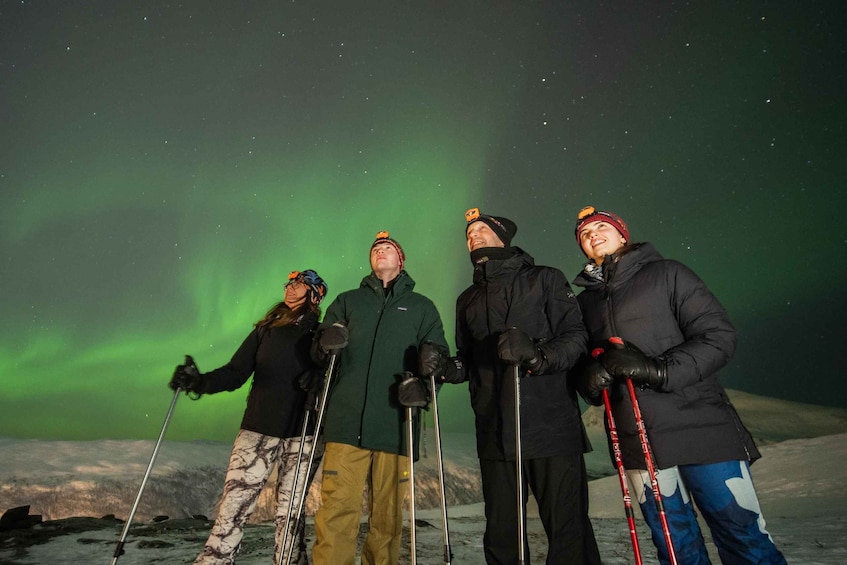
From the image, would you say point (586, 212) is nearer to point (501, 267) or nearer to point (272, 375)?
point (501, 267)

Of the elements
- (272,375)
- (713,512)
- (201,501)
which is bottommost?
(713,512)

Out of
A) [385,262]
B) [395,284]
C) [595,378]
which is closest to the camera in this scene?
[595,378]

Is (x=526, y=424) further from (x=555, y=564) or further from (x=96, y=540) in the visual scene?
(x=96, y=540)

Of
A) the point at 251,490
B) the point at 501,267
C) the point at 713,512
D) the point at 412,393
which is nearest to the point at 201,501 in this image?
the point at 251,490

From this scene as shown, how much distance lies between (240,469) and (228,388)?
0.87 meters

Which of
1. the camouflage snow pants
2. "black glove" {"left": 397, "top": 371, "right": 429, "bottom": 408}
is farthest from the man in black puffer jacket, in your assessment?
the camouflage snow pants

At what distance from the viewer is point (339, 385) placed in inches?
139

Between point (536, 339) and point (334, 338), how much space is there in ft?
5.02

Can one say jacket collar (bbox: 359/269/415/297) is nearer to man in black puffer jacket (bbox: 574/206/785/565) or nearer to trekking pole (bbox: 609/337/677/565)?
man in black puffer jacket (bbox: 574/206/785/565)

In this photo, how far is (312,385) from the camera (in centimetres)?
405

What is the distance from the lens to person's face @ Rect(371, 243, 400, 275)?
3994mm

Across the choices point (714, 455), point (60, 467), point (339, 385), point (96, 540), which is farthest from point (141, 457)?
point (714, 455)

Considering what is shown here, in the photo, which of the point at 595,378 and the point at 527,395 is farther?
the point at 527,395

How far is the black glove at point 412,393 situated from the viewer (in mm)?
3160
